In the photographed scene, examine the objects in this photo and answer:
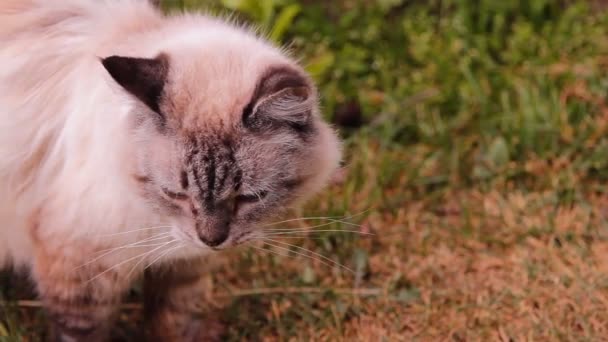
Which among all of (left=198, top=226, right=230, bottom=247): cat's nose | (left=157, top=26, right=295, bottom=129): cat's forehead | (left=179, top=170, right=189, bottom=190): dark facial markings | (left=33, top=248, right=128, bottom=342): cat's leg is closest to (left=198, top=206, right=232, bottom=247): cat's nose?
(left=198, top=226, right=230, bottom=247): cat's nose

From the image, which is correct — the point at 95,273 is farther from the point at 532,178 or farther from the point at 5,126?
the point at 532,178

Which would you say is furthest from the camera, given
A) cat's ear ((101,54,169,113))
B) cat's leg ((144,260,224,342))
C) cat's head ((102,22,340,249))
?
cat's leg ((144,260,224,342))

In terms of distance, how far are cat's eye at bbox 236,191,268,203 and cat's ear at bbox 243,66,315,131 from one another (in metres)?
0.21

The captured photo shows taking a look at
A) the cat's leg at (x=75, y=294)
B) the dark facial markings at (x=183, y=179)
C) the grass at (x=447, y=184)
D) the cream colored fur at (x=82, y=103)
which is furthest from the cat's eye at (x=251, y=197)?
the grass at (x=447, y=184)

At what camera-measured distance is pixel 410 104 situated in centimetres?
383

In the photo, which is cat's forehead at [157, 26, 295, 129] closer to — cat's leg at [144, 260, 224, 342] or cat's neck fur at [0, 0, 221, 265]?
cat's neck fur at [0, 0, 221, 265]

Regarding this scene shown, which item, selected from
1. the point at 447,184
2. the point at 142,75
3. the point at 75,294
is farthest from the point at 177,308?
the point at 447,184

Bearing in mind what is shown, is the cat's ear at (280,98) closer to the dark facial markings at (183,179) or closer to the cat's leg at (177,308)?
the dark facial markings at (183,179)

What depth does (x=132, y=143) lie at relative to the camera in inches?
83.4

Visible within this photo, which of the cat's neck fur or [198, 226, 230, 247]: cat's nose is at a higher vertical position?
the cat's neck fur

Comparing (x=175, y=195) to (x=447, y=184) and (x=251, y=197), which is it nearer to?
(x=251, y=197)

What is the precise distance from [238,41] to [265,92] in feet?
1.19

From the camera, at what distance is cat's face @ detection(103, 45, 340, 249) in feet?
6.59

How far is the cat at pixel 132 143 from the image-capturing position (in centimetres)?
204
